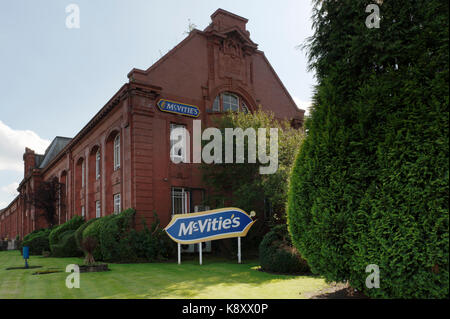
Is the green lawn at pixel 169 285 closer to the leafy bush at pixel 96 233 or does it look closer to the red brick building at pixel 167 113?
the leafy bush at pixel 96 233

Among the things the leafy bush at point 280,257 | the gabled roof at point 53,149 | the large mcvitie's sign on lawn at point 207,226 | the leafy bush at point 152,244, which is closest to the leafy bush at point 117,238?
the leafy bush at point 152,244

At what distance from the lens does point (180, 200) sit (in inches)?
869

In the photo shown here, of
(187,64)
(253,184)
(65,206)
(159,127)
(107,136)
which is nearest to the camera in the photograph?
(253,184)

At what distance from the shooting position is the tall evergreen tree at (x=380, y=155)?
6.50 metres

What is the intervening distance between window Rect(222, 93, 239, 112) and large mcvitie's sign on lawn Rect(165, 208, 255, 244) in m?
9.09

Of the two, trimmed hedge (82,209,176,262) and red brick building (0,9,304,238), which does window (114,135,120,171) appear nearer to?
red brick building (0,9,304,238)

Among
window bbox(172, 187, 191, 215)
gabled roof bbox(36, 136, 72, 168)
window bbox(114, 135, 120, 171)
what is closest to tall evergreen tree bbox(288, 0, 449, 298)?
window bbox(172, 187, 191, 215)

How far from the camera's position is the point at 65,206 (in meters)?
38.4

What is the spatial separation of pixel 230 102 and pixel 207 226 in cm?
1052

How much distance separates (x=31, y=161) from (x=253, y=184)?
46835 millimetres

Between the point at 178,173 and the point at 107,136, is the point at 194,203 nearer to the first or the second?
the point at 178,173

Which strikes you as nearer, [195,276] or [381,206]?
[381,206]

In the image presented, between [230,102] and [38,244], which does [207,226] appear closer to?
[230,102]
